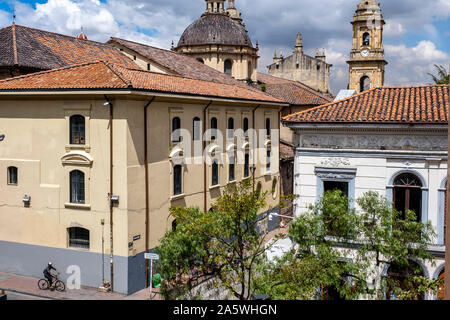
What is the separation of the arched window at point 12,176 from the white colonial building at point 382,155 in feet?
45.1

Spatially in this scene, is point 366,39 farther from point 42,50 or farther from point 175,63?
point 42,50

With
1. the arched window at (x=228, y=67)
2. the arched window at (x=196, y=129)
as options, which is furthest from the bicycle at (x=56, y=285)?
the arched window at (x=228, y=67)

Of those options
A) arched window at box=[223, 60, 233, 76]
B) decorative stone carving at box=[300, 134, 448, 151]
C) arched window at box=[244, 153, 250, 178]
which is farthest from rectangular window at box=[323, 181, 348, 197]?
arched window at box=[223, 60, 233, 76]

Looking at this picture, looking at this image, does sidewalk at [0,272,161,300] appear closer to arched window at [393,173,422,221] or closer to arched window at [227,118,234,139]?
arched window at [393,173,422,221]

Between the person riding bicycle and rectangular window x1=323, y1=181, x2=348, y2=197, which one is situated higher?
rectangular window x1=323, y1=181, x2=348, y2=197

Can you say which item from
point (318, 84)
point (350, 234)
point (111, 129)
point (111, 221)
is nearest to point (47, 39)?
point (111, 129)

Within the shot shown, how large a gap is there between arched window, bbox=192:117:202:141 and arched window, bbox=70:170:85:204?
6.73 m

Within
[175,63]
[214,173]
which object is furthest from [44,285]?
[175,63]

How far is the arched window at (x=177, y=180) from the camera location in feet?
79.8

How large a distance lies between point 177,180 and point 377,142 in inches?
460

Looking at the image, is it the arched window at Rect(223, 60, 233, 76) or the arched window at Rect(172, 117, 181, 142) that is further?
the arched window at Rect(223, 60, 233, 76)

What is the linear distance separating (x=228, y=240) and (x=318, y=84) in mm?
62969

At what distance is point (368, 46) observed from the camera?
61.1 metres

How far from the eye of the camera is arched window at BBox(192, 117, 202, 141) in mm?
25844
